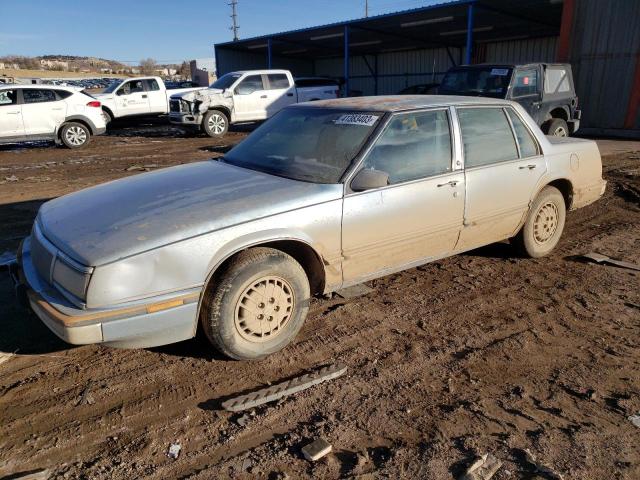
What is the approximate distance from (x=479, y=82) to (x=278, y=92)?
7741mm

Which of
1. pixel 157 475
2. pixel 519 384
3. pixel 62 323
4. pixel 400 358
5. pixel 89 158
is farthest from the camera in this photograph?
pixel 89 158

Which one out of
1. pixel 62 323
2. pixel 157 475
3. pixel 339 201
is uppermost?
pixel 339 201

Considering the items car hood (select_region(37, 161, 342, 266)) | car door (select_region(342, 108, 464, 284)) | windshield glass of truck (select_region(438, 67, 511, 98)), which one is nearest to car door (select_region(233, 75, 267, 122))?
windshield glass of truck (select_region(438, 67, 511, 98))

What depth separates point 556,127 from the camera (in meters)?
11.3

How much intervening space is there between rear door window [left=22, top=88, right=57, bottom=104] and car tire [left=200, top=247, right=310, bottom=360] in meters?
12.1

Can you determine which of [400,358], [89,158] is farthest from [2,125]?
[400,358]

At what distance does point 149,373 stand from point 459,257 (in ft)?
10.7

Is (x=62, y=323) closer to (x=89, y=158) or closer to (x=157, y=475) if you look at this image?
(x=157, y=475)

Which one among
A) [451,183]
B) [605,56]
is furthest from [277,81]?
[451,183]

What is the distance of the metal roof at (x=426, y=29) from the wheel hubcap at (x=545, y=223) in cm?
1505

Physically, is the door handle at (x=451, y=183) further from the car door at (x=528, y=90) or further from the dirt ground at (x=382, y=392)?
the car door at (x=528, y=90)

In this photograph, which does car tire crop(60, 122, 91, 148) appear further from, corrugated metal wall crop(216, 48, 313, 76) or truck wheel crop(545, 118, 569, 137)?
corrugated metal wall crop(216, 48, 313, 76)

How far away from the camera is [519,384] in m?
2.96

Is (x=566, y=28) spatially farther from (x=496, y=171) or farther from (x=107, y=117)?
(x=107, y=117)
